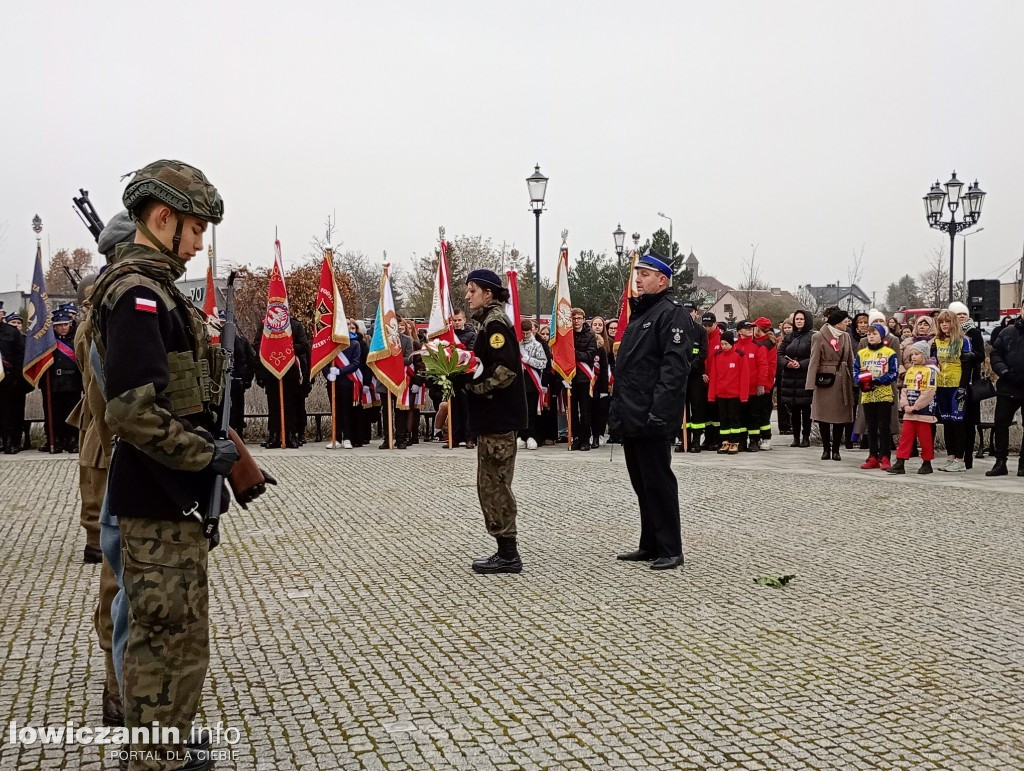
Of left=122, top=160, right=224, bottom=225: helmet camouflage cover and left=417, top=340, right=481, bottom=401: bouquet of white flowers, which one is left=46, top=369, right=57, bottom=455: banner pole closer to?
left=417, top=340, right=481, bottom=401: bouquet of white flowers

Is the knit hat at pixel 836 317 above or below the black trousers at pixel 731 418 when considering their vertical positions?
above

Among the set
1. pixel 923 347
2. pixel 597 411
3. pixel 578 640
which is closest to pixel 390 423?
pixel 597 411

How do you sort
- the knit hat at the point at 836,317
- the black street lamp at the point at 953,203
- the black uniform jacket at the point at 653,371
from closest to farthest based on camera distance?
1. the black uniform jacket at the point at 653,371
2. the knit hat at the point at 836,317
3. the black street lamp at the point at 953,203

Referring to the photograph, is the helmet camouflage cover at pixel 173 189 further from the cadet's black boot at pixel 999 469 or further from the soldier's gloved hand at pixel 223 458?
the cadet's black boot at pixel 999 469

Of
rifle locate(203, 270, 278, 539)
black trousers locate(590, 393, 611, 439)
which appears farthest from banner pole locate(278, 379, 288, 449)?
rifle locate(203, 270, 278, 539)

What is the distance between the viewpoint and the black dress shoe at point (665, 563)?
7625mm

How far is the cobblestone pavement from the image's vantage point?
14.1 feet

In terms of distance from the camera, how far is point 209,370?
378cm

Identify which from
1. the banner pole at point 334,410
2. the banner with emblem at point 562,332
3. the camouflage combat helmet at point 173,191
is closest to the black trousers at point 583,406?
the banner with emblem at point 562,332

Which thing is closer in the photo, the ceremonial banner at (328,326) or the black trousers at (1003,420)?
the black trousers at (1003,420)

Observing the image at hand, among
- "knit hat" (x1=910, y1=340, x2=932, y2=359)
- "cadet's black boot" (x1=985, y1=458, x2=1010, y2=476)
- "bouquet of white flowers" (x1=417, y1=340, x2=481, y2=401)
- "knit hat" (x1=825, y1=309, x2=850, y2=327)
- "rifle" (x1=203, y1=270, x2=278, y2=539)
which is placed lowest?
"cadet's black boot" (x1=985, y1=458, x2=1010, y2=476)

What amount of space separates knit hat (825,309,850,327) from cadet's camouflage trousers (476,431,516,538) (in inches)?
367

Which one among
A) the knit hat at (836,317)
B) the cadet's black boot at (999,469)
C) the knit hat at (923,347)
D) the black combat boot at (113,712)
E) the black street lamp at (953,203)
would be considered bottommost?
the black combat boot at (113,712)

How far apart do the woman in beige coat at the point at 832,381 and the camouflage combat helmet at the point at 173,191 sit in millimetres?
12825
